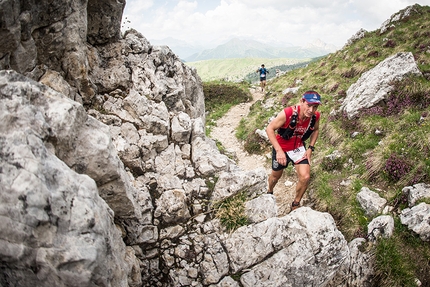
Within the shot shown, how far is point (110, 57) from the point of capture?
380 inches

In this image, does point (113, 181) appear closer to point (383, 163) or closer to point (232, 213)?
point (232, 213)

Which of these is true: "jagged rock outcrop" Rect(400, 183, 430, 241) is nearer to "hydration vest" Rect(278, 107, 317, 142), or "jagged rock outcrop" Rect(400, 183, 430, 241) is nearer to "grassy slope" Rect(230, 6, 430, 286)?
"grassy slope" Rect(230, 6, 430, 286)

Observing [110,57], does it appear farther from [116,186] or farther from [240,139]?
[240,139]

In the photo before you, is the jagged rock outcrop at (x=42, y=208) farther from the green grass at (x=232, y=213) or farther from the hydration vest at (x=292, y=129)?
the hydration vest at (x=292, y=129)

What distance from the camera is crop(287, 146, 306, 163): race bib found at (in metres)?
8.00

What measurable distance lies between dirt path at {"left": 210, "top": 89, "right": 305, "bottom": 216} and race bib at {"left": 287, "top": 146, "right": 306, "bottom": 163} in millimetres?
2622

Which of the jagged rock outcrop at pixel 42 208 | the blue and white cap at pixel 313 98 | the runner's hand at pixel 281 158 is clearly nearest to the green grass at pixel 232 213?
the runner's hand at pixel 281 158

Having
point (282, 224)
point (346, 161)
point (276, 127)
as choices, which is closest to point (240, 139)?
point (346, 161)

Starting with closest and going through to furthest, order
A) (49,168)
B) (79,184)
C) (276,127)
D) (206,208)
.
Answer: (49,168) < (79,184) < (206,208) < (276,127)

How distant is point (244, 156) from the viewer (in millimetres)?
15609

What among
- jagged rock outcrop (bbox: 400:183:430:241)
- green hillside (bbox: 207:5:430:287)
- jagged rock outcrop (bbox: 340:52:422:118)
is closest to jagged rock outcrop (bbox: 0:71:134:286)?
green hillside (bbox: 207:5:430:287)

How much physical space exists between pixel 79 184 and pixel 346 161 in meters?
10.6

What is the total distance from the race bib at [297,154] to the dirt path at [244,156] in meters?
2.62

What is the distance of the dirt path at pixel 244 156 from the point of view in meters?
10.5
